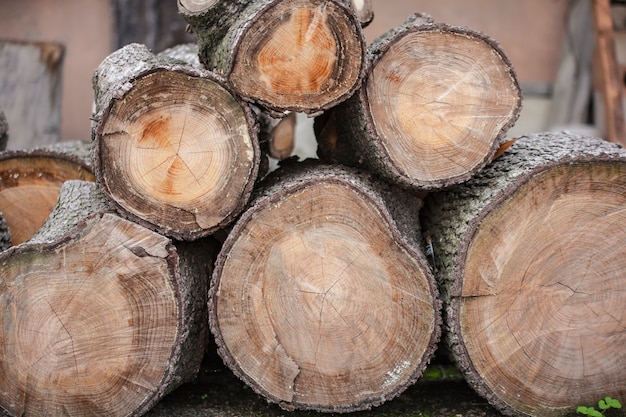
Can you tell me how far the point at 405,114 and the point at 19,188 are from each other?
4.91 ft

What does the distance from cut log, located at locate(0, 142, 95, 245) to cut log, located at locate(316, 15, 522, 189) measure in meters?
1.21

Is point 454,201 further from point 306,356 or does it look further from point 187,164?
point 187,164

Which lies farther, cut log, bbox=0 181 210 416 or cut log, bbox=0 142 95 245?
cut log, bbox=0 142 95 245

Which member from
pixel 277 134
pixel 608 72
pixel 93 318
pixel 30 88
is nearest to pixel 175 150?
pixel 93 318

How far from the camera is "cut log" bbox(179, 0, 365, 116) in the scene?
2.06 metres

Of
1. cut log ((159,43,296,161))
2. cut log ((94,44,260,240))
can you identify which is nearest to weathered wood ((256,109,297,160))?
cut log ((159,43,296,161))

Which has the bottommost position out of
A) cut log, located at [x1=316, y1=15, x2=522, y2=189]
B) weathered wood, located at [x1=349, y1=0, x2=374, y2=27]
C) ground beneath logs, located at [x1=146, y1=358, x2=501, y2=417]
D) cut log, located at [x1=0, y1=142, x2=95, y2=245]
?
ground beneath logs, located at [x1=146, y1=358, x2=501, y2=417]

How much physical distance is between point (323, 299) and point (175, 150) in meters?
0.61

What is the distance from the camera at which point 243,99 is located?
2.12m

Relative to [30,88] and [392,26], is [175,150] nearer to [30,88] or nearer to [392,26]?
[30,88]

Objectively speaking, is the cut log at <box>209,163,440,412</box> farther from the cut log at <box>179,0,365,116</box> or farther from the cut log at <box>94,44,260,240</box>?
the cut log at <box>179,0,365,116</box>

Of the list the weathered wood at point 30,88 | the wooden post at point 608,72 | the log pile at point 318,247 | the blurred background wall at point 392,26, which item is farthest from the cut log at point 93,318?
the wooden post at point 608,72

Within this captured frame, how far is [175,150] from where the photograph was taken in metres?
2.09

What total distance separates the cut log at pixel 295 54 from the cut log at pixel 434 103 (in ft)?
0.36
